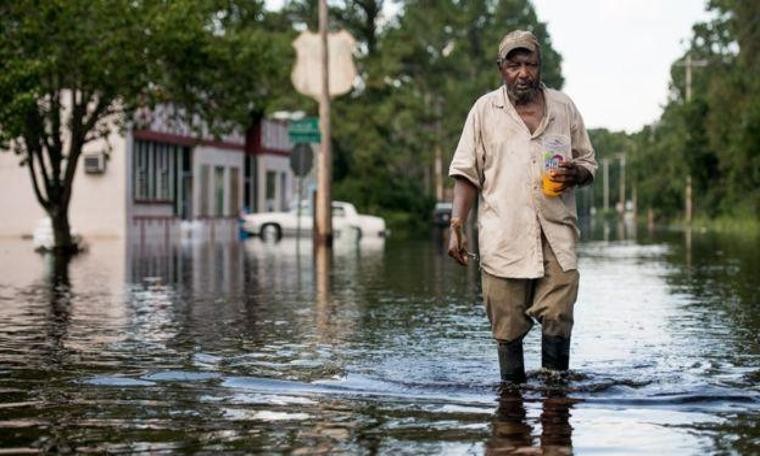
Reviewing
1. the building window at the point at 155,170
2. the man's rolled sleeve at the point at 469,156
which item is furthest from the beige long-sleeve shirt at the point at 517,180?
the building window at the point at 155,170

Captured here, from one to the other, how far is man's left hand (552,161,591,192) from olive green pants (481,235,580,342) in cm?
33

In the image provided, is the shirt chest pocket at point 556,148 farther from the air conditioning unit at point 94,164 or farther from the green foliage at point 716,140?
the green foliage at point 716,140

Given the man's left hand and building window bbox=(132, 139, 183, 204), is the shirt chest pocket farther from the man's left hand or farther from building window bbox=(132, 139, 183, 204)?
building window bbox=(132, 139, 183, 204)

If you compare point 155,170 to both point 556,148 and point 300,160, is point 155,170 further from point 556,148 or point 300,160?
point 556,148

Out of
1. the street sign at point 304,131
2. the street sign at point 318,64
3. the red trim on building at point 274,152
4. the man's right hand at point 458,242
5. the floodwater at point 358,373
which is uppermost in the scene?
the street sign at point 318,64

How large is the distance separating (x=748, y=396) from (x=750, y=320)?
5644 mm

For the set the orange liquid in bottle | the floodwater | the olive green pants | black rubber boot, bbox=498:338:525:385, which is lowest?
the floodwater

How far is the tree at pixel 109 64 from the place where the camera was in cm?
2975

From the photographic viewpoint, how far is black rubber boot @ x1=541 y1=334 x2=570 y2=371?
873 cm

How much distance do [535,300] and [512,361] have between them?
1.20ft

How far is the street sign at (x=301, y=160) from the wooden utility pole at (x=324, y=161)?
1.04 ft

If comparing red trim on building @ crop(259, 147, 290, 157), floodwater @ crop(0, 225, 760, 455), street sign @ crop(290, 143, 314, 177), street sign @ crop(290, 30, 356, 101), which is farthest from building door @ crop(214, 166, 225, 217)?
floodwater @ crop(0, 225, 760, 455)

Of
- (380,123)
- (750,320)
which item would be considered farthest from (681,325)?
(380,123)

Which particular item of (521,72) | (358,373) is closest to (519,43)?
(521,72)
